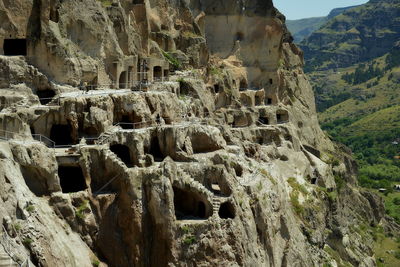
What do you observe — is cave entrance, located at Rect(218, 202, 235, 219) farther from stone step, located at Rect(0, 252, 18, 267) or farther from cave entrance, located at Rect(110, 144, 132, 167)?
stone step, located at Rect(0, 252, 18, 267)

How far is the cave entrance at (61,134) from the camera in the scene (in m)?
46.2

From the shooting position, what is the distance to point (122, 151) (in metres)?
46.5

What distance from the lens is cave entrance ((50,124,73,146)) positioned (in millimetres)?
46188

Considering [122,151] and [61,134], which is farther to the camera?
[61,134]

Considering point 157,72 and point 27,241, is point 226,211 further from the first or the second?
point 157,72

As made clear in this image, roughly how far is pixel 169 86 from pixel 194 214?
17.3 metres

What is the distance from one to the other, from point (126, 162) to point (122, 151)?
1350mm

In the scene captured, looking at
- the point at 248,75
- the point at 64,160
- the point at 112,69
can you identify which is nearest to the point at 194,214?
the point at 64,160

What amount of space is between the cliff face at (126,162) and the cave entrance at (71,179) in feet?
0.31

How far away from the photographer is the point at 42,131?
148ft

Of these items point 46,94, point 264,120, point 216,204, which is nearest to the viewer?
point 216,204

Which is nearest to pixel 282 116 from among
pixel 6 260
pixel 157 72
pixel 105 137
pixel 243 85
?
pixel 243 85

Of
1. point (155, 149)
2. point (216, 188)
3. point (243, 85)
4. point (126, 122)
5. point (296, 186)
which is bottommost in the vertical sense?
point (296, 186)

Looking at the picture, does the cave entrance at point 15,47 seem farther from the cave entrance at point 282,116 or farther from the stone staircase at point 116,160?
the cave entrance at point 282,116
